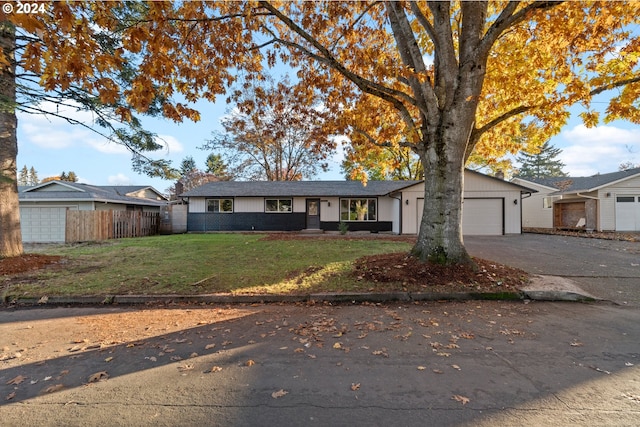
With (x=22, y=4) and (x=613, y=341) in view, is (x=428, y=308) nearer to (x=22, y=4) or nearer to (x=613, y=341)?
(x=613, y=341)

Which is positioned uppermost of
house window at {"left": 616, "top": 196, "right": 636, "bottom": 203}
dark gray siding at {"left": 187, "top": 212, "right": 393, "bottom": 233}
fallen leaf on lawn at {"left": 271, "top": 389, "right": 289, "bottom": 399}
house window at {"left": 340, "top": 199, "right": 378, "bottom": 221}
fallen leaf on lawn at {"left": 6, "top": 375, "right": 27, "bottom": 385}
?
house window at {"left": 616, "top": 196, "right": 636, "bottom": 203}

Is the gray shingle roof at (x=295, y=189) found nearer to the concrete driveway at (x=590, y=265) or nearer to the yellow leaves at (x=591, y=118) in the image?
the concrete driveway at (x=590, y=265)

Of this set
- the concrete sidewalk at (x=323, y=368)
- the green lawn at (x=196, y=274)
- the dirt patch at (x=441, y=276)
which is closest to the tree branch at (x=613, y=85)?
the dirt patch at (x=441, y=276)

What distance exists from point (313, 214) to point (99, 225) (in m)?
12.9

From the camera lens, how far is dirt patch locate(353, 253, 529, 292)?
6.15m

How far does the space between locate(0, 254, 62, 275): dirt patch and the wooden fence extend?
837cm

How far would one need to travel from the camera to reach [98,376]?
3.10 metres

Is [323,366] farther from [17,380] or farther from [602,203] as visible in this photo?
[602,203]

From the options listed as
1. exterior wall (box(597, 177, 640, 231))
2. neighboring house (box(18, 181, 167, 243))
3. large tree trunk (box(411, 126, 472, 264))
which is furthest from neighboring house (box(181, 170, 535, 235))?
large tree trunk (box(411, 126, 472, 264))

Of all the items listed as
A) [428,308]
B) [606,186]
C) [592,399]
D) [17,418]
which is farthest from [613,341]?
[606,186]

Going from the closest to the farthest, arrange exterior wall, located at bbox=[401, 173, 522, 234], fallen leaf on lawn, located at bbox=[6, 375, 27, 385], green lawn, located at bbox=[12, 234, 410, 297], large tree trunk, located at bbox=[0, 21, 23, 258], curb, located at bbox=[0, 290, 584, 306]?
fallen leaf on lawn, located at bbox=[6, 375, 27, 385] → curb, located at bbox=[0, 290, 584, 306] → green lawn, located at bbox=[12, 234, 410, 297] → large tree trunk, located at bbox=[0, 21, 23, 258] → exterior wall, located at bbox=[401, 173, 522, 234]

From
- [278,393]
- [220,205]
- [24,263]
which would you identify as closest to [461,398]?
[278,393]

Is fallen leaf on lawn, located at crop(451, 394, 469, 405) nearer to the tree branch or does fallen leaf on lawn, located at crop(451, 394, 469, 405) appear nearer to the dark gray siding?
the tree branch

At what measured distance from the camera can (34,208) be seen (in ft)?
57.9
